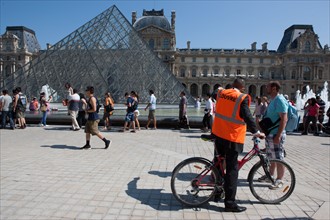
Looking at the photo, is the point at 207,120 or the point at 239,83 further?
the point at 207,120

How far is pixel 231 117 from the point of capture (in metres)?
3.06

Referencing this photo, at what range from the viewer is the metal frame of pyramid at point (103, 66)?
16781 mm

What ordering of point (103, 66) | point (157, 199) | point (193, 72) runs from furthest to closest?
1. point (193, 72)
2. point (103, 66)
3. point (157, 199)

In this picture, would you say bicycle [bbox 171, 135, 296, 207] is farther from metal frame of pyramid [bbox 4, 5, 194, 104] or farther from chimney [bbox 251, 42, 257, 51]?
chimney [bbox 251, 42, 257, 51]

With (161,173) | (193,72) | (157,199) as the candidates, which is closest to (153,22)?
(193,72)

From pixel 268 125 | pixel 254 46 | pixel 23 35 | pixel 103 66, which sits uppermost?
pixel 23 35

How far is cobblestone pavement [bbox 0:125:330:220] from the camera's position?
A: 3.09 meters

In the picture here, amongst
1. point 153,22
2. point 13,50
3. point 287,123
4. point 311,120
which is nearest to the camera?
point 287,123

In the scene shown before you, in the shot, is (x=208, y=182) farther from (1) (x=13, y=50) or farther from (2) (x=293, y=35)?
(2) (x=293, y=35)

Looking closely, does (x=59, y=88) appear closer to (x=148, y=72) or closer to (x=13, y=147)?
(x=148, y=72)

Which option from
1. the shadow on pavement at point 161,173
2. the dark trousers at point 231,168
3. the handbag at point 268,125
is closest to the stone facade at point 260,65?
the shadow on pavement at point 161,173

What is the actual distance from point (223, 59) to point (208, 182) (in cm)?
6799

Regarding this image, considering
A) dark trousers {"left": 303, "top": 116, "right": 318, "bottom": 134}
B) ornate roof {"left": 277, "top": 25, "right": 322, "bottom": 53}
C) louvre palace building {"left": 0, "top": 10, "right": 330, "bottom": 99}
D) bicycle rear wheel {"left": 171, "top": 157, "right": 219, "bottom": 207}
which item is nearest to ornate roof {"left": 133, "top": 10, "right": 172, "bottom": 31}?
louvre palace building {"left": 0, "top": 10, "right": 330, "bottom": 99}

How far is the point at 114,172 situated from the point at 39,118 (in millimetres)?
8204
